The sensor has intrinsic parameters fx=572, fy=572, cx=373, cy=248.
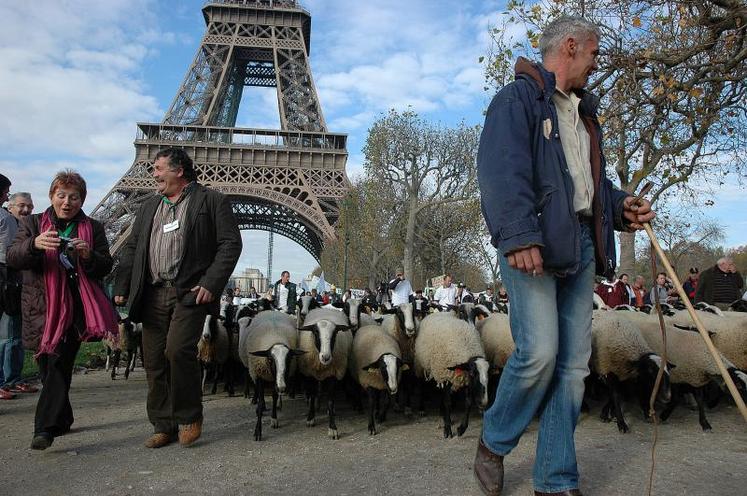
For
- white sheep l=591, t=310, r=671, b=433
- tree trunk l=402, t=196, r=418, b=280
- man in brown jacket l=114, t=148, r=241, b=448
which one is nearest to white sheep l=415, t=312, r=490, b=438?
white sheep l=591, t=310, r=671, b=433

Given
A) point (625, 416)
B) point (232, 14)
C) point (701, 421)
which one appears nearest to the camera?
point (701, 421)

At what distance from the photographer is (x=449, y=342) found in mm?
5789

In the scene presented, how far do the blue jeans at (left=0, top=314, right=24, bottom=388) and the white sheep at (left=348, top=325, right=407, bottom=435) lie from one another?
3.62 metres

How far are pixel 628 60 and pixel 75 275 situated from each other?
23.3 ft

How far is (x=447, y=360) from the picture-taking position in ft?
18.6

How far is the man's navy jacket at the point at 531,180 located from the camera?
2.53m

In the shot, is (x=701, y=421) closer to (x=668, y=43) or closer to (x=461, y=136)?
(x=668, y=43)

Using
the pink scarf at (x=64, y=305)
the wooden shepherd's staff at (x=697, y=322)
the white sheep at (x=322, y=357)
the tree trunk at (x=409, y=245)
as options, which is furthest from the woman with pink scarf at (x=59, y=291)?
the tree trunk at (x=409, y=245)

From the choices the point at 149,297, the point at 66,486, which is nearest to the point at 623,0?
the point at 149,297

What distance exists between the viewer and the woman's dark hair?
→ 181 inches

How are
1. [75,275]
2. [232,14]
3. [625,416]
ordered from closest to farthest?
[75,275] < [625,416] < [232,14]

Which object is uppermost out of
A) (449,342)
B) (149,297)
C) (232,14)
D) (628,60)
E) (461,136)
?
(232,14)

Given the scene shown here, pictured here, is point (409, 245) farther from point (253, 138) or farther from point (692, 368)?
point (692, 368)

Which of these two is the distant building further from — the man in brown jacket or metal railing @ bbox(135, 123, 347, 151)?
the man in brown jacket
